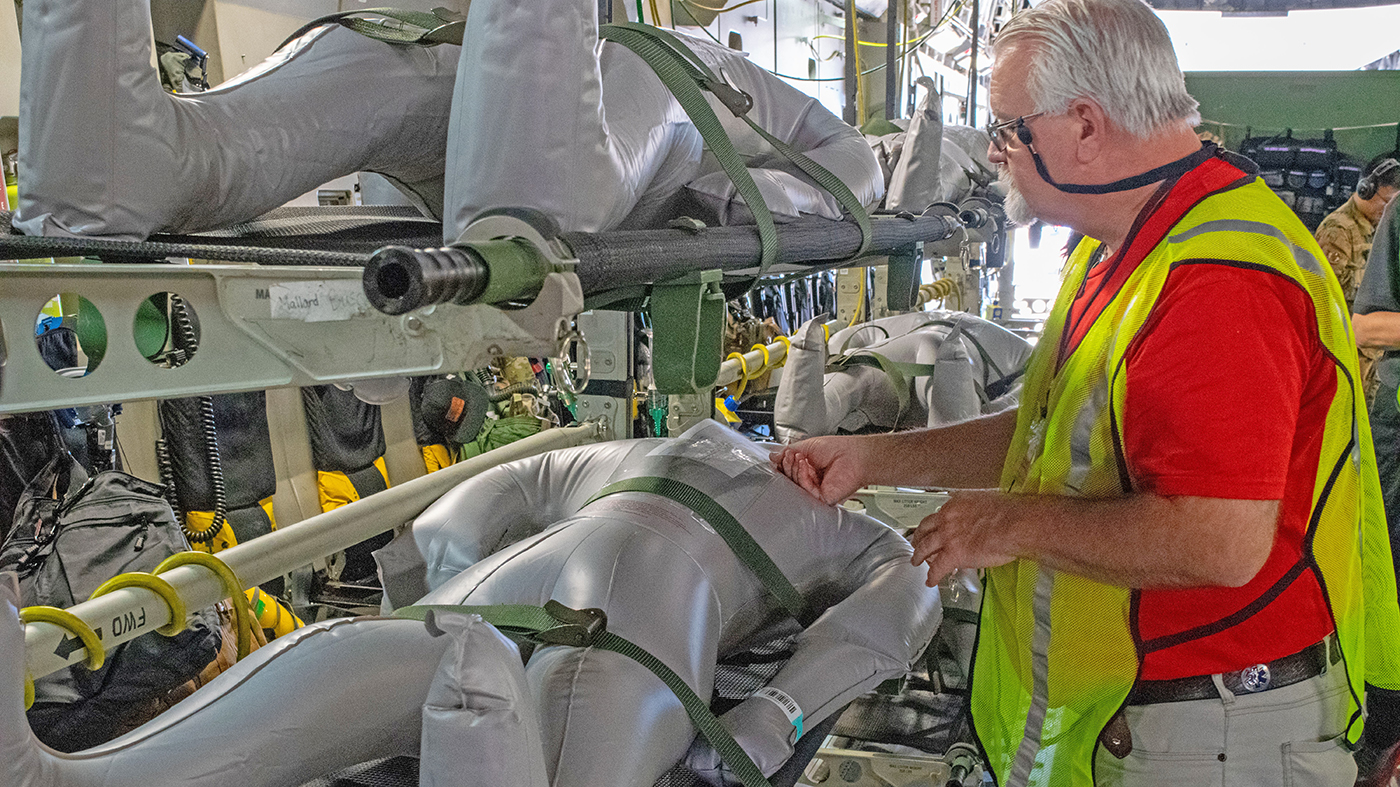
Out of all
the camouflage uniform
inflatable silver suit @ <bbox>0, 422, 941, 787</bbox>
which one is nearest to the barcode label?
inflatable silver suit @ <bbox>0, 422, 941, 787</bbox>

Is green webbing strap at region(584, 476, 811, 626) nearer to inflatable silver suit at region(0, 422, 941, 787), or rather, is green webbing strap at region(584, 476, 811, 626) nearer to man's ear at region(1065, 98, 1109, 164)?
inflatable silver suit at region(0, 422, 941, 787)

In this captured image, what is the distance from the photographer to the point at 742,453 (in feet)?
6.70

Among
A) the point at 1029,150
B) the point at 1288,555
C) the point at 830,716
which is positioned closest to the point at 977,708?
the point at 830,716

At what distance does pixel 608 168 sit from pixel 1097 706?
103 cm

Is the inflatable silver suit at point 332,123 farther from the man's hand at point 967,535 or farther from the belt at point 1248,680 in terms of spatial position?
the belt at point 1248,680

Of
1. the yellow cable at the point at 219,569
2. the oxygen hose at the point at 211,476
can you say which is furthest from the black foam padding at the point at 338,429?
the yellow cable at the point at 219,569

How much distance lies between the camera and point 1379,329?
2.92 meters

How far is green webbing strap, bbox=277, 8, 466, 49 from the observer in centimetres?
155

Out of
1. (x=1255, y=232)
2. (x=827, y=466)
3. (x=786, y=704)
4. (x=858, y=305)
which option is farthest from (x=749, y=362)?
(x=1255, y=232)

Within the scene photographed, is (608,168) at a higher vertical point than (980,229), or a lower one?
higher

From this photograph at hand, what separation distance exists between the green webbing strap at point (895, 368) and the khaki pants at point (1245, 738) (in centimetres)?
A: 197

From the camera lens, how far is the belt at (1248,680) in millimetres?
1435

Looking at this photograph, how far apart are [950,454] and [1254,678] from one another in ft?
2.13

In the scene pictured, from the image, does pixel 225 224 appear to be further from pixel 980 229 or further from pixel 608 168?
pixel 980 229
